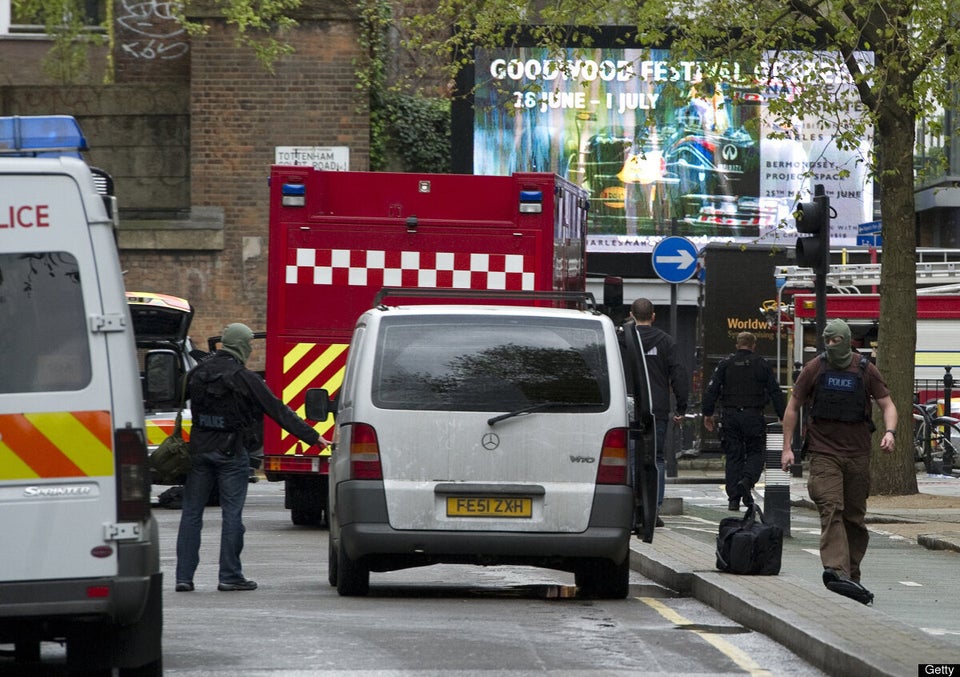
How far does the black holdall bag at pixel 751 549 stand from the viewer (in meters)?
11.4

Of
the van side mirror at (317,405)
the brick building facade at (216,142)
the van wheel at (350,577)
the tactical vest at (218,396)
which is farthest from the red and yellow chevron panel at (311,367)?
the brick building facade at (216,142)

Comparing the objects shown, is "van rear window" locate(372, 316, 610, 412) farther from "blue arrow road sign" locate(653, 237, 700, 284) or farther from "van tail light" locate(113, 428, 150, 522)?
"blue arrow road sign" locate(653, 237, 700, 284)

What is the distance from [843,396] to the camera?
1138 centimetres

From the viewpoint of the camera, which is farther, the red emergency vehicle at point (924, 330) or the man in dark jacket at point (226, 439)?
the red emergency vehicle at point (924, 330)

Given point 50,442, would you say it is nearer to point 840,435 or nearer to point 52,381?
point 52,381

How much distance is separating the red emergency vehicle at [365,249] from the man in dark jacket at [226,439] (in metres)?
3.71

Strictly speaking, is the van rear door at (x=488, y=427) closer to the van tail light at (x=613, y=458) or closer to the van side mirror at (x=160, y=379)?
the van tail light at (x=613, y=458)

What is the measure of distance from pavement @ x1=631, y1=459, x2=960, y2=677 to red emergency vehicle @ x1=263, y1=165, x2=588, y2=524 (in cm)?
264

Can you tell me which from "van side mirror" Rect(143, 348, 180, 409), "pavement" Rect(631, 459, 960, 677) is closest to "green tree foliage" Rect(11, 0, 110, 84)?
"pavement" Rect(631, 459, 960, 677)

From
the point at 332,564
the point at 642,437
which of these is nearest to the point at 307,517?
the point at 332,564

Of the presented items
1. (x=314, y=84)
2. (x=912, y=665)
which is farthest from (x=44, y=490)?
(x=314, y=84)

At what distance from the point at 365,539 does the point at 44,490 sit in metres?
3.99

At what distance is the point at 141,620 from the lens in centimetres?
714

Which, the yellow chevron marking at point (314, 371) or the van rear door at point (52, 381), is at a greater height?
the van rear door at point (52, 381)
